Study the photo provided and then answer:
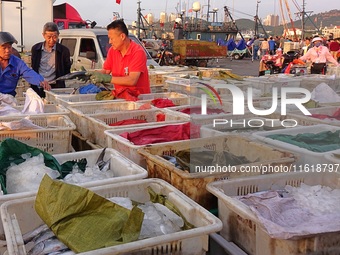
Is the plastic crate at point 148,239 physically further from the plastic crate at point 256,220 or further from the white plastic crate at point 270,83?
the white plastic crate at point 270,83

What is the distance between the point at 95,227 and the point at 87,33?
7.31m

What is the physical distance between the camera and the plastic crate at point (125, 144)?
2.92 meters

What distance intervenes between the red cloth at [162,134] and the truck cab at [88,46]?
195 inches

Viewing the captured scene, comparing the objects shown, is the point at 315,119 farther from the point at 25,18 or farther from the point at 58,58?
the point at 25,18

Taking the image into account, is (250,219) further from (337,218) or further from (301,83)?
(301,83)

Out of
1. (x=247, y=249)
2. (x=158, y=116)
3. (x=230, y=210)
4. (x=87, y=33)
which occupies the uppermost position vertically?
(x=87, y=33)

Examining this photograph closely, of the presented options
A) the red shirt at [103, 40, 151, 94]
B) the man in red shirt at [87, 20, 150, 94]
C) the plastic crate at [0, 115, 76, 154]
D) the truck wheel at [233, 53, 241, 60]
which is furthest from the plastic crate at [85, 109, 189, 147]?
the truck wheel at [233, 53, 241, 60]

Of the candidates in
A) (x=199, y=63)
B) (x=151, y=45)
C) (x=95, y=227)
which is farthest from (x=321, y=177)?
(x=151, y=45)

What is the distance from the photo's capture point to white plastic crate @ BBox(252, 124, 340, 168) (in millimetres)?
2645

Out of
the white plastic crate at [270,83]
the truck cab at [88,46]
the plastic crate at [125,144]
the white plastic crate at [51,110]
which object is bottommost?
the plastic crate at [125,144]

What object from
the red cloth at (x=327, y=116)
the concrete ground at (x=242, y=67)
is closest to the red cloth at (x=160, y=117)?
the red cloth at (x=327, y=116)

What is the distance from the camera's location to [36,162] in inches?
105

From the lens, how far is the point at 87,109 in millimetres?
4414

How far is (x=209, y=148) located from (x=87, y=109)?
183 centimetres
